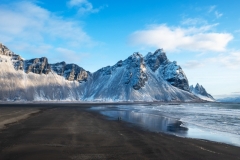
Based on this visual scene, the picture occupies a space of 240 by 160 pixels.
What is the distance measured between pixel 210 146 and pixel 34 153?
44.3 ft

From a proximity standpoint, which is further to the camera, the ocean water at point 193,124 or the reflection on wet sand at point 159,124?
the reflection on wet sand at point 159,124

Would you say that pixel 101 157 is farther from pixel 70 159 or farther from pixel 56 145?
pixel 56 145

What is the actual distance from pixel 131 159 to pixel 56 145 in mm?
6408

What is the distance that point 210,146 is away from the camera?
18203 mm

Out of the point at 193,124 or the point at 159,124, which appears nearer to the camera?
the point at 159,124

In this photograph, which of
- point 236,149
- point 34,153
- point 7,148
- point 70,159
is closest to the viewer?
point 70,159

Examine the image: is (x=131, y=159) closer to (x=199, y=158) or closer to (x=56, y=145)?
(x=199, y=158)

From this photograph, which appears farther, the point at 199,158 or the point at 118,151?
the point at 118,151

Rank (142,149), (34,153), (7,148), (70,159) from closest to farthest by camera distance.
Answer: (70,159)
(34,153)
(7,148)
(142,149)

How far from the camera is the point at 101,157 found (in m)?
13.2

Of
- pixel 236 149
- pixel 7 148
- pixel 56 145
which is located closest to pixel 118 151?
pixel 56 145

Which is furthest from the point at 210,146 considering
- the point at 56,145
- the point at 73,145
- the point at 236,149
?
the point at 56,145

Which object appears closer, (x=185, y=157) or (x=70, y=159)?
(x=70, y=159)

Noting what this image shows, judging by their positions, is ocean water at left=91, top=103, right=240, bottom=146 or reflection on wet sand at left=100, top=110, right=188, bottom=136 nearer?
ocean water at left=91, top=103, right=240, bottom=146
